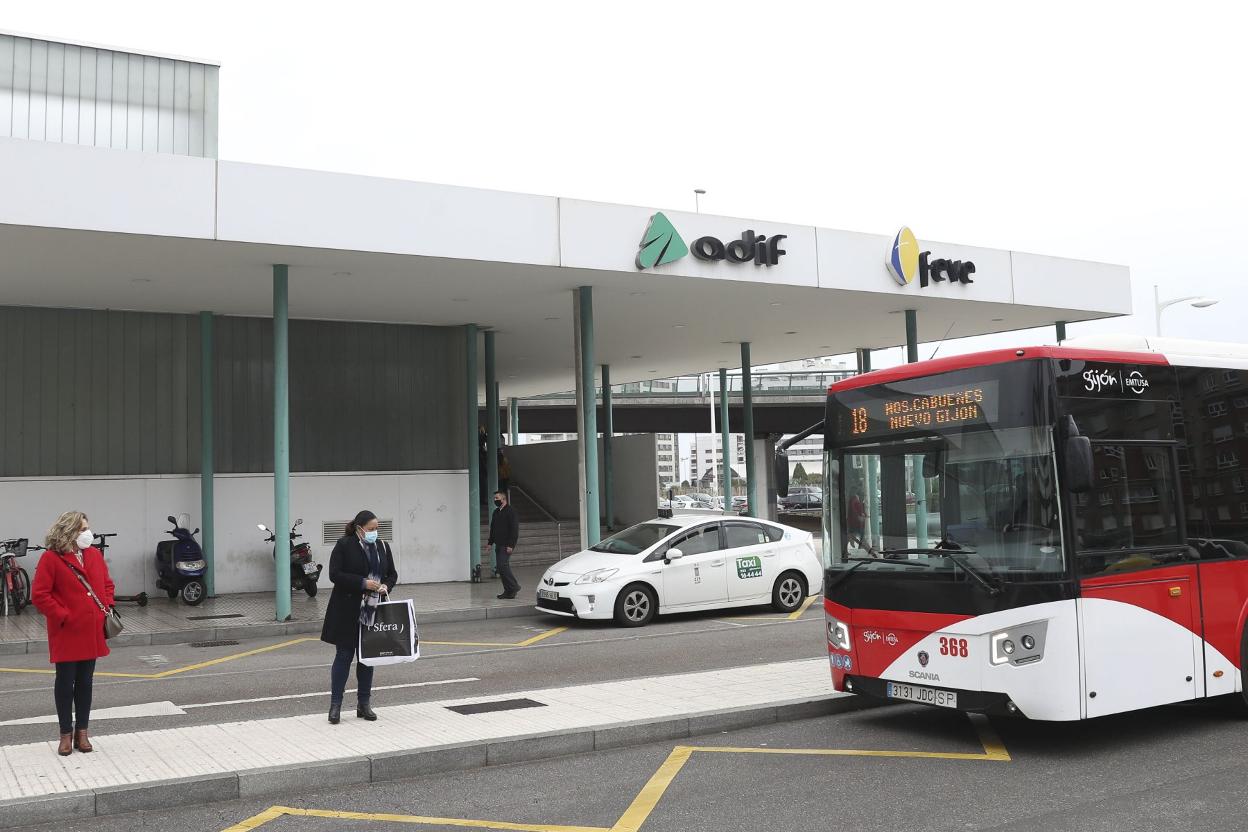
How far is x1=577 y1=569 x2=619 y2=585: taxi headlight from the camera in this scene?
1496 centimetres

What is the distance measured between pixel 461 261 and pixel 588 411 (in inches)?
146

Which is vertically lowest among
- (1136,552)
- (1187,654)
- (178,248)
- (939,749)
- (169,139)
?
(939,749)

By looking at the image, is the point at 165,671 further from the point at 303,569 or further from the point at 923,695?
the point at 923,695

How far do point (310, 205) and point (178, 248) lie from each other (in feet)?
5.98

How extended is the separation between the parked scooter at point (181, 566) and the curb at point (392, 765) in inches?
461

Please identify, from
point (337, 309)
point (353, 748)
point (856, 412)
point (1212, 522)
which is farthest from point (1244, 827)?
point (337, 309)

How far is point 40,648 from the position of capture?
13945 millimetres

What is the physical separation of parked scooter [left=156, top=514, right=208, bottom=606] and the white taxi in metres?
5.95

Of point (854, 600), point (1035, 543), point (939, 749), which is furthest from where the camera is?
point (854, 600)

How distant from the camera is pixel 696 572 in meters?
15.5

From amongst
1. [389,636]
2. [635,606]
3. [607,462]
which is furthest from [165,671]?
A: [607,462]

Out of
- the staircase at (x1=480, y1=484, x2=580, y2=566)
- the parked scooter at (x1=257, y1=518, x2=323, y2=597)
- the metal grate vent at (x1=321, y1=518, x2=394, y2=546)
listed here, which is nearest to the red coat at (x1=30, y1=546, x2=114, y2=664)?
the parked scooter at (x1=257, y1=518, x2=323, y2=597)

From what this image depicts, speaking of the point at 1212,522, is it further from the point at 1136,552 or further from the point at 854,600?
the point at 854,600

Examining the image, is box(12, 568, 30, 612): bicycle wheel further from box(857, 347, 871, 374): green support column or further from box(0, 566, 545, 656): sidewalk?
box(857, 347, 871, 374): green support column
